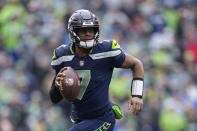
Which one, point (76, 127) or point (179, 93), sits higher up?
point (76, 127)

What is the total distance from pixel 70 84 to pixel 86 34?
0.59m

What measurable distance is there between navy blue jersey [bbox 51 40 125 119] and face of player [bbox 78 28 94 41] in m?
0.14

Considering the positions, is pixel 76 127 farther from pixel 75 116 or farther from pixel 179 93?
pixel 179 93

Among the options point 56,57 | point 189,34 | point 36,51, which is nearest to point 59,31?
point 36,51

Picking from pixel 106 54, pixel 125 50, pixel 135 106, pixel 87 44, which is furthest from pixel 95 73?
pixel 125 50

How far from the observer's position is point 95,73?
22.8 feet

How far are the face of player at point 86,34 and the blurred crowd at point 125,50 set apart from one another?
5.53m

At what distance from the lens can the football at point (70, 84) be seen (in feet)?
22.1

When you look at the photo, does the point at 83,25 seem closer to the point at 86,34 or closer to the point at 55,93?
the point at 86,34

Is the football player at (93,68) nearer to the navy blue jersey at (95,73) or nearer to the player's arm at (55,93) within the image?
the navy blue jersey at (95,73)

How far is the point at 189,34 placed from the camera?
14.1 m

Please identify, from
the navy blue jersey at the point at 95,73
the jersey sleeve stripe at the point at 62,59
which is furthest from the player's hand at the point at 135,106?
the jersey sleeve stripe at the point at 62,59

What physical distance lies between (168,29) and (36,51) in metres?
3.06

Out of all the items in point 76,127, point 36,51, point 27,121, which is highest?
point 76,127
